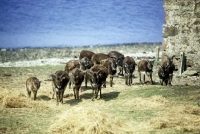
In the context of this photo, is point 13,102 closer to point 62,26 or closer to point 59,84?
point 59,84

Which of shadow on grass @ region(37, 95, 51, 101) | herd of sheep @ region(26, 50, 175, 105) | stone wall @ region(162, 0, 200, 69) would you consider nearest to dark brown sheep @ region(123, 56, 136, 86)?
herd of sheep @ region(26, 50, 175, 105)

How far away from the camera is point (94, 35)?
232 ft

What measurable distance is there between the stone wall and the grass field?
230 inches

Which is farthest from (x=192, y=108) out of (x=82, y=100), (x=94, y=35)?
(x=94, y=35)

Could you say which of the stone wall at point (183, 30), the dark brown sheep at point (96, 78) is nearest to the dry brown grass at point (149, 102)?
the dark brown sheep at point (96, 78)

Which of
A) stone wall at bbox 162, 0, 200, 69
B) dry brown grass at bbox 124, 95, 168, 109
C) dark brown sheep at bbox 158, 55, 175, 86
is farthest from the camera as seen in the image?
stone wall at bbox 162, 0, 200, 69

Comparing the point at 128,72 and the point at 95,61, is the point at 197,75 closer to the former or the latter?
the point at 128,72

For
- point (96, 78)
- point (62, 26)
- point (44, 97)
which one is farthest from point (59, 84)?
point (62, 26)

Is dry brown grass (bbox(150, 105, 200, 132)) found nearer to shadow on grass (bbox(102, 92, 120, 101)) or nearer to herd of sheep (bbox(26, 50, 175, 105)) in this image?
shadow on grass (bbox(102, 92, 120, 101))

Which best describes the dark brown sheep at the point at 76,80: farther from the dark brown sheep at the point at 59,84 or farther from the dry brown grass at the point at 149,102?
the dry brown grass at the point at 149,102

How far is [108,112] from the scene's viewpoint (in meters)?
13.7

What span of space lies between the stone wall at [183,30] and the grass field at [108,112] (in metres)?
5.84

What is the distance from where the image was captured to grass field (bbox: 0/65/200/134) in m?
10.8

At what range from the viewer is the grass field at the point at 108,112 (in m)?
10.8
